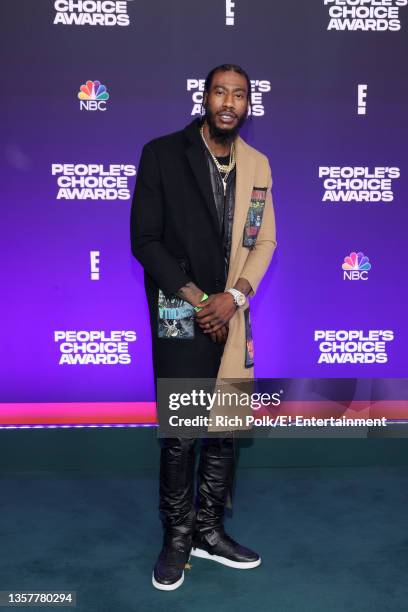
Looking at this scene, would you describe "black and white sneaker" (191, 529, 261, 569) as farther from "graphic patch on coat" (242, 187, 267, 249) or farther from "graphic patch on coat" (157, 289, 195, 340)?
"graphic patch on coat" (242, 187, 267, 249)

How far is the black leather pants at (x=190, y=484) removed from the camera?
9.07 ft

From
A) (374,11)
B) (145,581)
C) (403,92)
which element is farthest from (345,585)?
(374,11)

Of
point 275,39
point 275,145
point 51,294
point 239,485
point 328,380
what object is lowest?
point 239,485

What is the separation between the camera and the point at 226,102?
265cm

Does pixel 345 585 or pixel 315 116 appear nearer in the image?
pixel 345 585

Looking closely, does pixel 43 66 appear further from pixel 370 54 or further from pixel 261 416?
pixel 261 416

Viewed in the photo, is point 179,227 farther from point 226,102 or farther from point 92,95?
point 92,95

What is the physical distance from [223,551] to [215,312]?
0.90 metres

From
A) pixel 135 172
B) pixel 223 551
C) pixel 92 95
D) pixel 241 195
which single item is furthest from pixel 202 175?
pixel 223 551

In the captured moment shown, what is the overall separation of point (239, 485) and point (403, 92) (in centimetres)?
199

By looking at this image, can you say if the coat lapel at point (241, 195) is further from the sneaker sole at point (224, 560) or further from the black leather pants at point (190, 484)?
the sneaker sole at point (224, 560)

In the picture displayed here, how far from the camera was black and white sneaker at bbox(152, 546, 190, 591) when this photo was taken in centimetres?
267

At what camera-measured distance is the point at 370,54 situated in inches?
143

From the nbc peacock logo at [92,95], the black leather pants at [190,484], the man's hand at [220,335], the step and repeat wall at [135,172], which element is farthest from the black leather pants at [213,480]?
the nbc peacock logo at [92,95]
